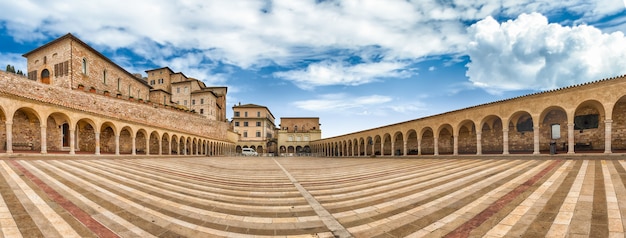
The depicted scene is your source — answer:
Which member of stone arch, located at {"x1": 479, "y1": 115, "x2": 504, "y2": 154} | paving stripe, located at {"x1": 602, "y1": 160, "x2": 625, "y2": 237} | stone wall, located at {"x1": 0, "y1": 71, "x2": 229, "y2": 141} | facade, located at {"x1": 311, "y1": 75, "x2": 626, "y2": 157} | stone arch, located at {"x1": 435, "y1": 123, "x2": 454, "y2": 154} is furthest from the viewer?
stone arch, located at {"x1": 435, "y1": 123, "x2": 454, "y2": 154}

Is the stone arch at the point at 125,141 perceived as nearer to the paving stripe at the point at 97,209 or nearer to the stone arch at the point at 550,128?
the paving stripe at the point at 97,209

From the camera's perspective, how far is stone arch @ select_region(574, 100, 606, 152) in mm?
16828

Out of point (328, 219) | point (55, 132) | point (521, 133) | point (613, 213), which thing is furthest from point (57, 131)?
point (521, 133)

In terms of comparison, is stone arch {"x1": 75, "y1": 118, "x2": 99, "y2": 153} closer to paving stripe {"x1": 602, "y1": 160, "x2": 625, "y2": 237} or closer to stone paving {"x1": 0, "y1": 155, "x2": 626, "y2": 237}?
stone paving {"x1": 0, "y1": 155, "x2": 626, "y2": 237}

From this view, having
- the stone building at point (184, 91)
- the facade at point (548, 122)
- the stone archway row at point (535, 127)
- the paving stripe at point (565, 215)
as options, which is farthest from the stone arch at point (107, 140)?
the paving stripe at point (565, 215)

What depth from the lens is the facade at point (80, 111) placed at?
17.4m

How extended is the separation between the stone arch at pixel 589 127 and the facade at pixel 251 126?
54.7 metres

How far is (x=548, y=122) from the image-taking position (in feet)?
62.5

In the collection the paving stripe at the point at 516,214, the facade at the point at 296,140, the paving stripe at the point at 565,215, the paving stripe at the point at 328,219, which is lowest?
the facade at the point at 296,140

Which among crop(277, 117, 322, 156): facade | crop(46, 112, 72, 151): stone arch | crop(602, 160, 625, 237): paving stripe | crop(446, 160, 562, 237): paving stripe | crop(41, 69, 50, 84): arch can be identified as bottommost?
crop(277, 117, 322, 156): facade

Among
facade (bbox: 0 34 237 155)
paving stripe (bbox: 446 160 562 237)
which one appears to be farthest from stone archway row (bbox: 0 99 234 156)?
paving stripe (bbox: 446 160 562 237)

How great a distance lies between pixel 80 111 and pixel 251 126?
45968mm

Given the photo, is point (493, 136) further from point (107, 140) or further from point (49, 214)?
point (107, 140)

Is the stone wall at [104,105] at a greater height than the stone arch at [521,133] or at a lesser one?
greater
